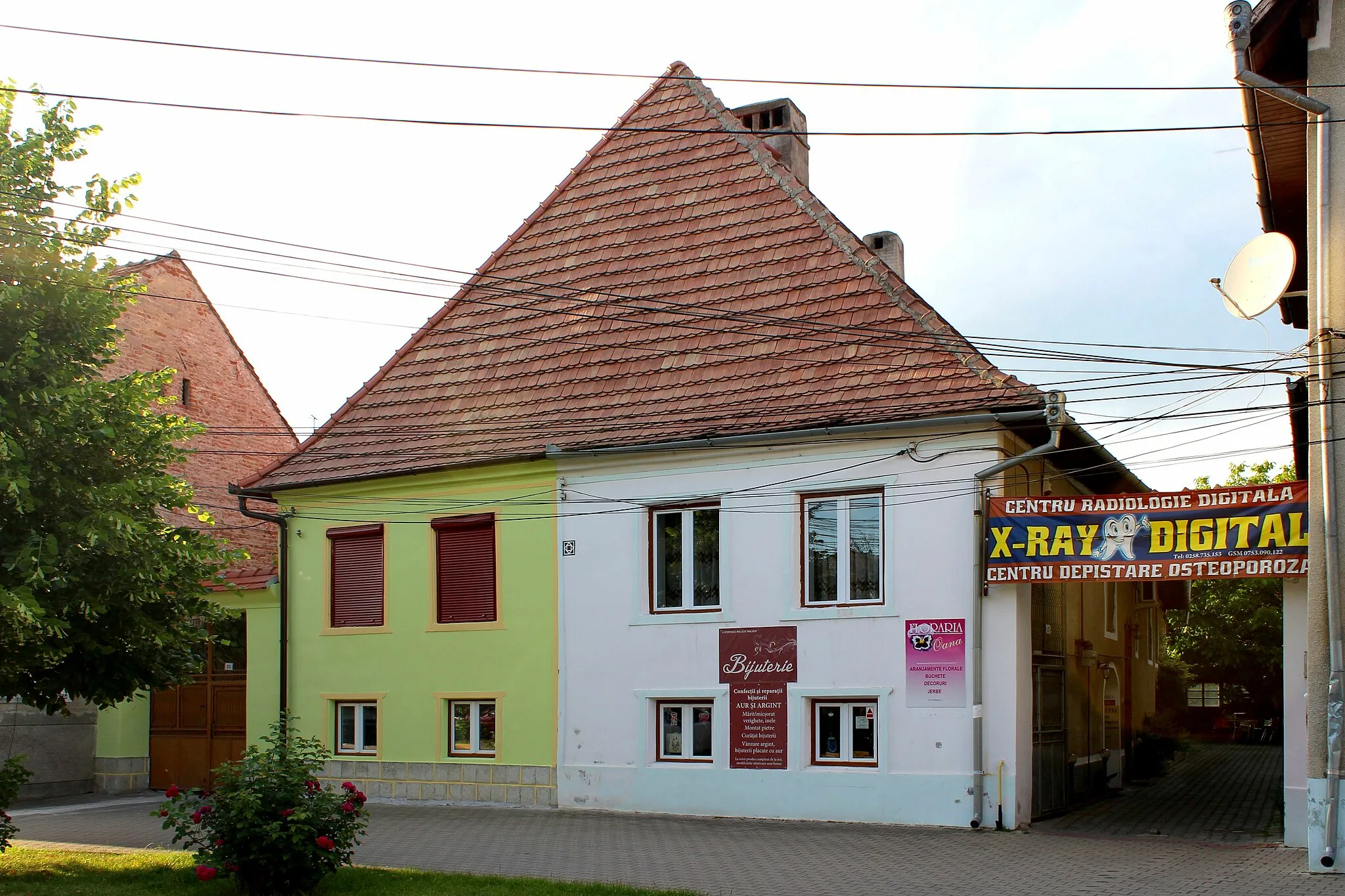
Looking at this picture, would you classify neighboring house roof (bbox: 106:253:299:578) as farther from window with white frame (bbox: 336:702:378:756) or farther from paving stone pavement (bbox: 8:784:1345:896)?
paving stone pavement (bbox: 8:784:1345:896)

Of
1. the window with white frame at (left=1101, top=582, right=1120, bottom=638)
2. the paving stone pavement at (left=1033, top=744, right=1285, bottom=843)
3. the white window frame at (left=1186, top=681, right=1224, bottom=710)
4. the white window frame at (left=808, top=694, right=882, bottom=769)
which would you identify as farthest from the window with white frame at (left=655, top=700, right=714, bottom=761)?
the white window frame at (left=1186, top=681, right=1224, bottom=710)

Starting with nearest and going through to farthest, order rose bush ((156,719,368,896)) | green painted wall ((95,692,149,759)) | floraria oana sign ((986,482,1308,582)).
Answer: rose bush ((156,719,368,896)) < floraria oana sign ((986,482,1308,582)) < green painted wall ((95,692,149,759))

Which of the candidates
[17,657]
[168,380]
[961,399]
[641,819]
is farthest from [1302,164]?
[17,657]

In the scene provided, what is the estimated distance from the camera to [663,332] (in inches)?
756

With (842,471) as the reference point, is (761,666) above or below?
below

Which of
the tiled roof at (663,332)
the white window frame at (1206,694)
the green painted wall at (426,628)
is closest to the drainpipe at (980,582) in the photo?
the tiled roof at (663,332)

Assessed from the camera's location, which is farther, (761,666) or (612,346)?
(612,346)

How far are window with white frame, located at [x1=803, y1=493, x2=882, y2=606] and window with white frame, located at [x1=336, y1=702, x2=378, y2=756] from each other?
7427 millimetres

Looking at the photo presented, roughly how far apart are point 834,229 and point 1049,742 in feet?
24.1

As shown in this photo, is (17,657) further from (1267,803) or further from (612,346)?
(1267,803)

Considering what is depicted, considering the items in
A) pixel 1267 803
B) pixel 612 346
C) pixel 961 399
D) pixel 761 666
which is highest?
pixel 612 346

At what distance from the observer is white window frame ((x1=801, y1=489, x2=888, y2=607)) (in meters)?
16.4

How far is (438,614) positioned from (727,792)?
5379 millimetres

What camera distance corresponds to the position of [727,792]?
55.5 ft
